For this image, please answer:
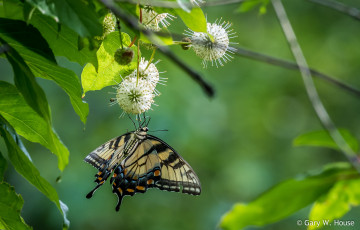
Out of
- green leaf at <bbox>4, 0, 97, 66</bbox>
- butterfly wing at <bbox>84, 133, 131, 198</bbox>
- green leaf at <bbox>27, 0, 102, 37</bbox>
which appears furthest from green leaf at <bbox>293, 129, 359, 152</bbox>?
butterfly wing at <bbox>84, 133, 131, 198</bbox>

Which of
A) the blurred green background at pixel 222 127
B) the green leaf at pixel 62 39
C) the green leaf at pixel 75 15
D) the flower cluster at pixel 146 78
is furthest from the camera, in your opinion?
the blurred green background at pixel 222 127

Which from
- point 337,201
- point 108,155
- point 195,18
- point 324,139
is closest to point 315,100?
point 324,139

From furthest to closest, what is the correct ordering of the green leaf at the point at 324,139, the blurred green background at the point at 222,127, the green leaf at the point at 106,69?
the blurred green background at the point at 222,127
the green leaf at the point at 106,69
the green leaf at the point at 324,139

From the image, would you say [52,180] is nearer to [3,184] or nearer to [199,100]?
[199,100]

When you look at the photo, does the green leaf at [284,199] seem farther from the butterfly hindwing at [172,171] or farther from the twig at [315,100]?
the butterfly hindwing at [172,171]

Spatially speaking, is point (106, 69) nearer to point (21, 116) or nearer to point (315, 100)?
point (21, 116)

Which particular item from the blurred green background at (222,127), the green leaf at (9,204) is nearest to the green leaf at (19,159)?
the green leaf at (9,204)
